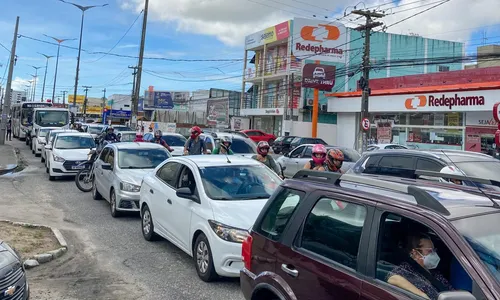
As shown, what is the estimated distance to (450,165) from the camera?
6910 millimetres

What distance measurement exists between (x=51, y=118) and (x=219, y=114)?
24.4 meters

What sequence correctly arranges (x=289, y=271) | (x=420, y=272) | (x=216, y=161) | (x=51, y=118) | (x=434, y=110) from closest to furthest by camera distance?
(x=420, y=272), (x=289, y=271), (x=216, y=161), (x=434, y=110), (x=51, y=118)

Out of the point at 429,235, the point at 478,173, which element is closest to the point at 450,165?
the point at 478,173

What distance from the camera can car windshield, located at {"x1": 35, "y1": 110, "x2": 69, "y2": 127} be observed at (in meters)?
30.4

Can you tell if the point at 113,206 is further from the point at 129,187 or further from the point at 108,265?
the point at 108,265

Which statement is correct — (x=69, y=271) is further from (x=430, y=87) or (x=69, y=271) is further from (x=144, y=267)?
(x=430, y=87)

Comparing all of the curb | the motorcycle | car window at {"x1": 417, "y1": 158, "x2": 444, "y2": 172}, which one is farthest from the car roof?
the motorcycle

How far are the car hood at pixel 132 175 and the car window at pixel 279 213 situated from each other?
6162mm

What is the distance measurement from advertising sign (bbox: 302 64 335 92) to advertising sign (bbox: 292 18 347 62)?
27.1 ft

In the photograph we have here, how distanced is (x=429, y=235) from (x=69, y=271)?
511 centimetres

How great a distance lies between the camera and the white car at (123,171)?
935 cm

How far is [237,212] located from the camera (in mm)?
5652

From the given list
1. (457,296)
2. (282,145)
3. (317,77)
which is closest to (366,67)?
(282,145)

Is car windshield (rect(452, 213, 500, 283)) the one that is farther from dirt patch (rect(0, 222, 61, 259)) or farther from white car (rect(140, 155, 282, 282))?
dirt patch (rect(0, 222, 61, 259))
